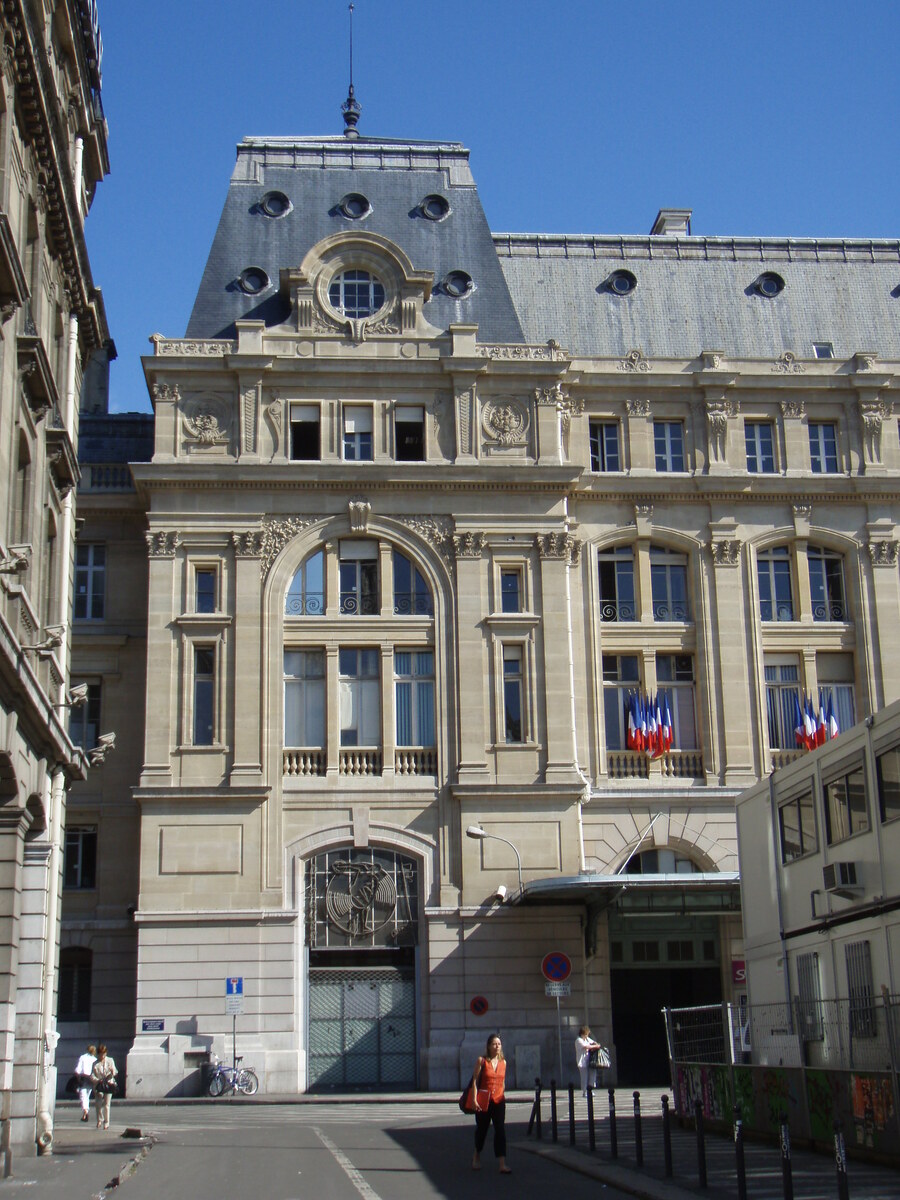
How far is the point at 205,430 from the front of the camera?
142ft

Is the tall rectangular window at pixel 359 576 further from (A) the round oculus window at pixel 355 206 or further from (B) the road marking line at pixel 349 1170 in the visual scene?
(B) the road marking line at pixel 349 1170

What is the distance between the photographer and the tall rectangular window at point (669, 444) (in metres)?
46.1

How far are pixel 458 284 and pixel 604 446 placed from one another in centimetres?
658

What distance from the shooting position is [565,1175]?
19.7m

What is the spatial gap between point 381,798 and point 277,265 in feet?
54.3

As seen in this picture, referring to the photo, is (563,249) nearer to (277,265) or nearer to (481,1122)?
(277,265)

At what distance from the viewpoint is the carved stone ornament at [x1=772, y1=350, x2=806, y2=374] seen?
46.5 metres

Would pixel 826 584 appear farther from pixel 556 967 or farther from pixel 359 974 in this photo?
pixel 359 974

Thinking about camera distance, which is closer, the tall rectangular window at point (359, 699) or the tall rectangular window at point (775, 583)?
the tall rectangular window at point (359, 699)

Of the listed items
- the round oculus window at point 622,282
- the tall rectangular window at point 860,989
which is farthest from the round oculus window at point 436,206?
the tall rectangular window at point 860,989

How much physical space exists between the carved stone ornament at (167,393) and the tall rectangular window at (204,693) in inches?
278

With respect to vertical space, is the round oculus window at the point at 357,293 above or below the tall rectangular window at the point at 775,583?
above

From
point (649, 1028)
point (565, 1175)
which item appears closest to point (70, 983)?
point (649, 1028)

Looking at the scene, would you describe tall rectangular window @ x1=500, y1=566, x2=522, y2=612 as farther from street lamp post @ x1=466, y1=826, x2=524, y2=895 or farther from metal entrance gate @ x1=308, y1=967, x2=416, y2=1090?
metal entrance gate @ x1=308, y1=967, x2=416, y2=1090
